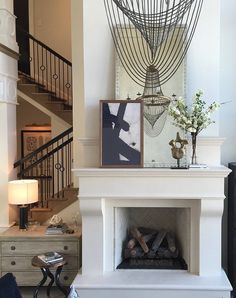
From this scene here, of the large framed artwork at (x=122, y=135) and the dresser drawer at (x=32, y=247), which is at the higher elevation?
the large framed artwork at (x=122, y=135)

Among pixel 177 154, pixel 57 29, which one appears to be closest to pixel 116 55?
pixel 177 154

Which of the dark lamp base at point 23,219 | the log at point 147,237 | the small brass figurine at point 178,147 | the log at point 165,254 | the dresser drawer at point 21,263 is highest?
the small brass figurine at point 178,147

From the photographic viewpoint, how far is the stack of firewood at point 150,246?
434cm

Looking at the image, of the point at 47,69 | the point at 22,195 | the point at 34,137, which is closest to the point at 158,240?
the point at 22,195

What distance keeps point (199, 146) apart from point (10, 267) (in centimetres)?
255

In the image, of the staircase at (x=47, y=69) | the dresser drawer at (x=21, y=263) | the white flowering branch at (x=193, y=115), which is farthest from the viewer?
the staircase at (x=47, y=69)

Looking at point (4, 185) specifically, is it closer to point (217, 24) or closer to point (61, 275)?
point (61, 275)

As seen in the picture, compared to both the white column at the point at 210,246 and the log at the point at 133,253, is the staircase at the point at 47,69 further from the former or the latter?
the white column at the point at 210,246

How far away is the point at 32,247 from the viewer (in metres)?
4.47

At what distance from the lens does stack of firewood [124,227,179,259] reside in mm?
4340

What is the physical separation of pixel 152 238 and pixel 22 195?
163 centimetres

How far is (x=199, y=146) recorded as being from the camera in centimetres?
404

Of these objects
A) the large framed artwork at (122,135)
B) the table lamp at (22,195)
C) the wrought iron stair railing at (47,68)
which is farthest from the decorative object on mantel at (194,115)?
the wrought iron stair railing at (47,68)

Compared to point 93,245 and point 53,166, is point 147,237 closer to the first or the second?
point 93,245
